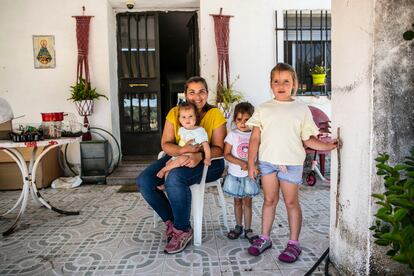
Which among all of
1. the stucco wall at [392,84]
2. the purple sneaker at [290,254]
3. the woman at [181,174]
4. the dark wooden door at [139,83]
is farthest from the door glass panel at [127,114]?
the stucco wall at [392,84]

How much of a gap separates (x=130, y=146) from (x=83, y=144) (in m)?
0.90

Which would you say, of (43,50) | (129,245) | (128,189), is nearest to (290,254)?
(129,245)

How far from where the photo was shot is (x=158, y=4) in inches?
189

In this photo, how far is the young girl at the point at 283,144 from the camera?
6.48 ft

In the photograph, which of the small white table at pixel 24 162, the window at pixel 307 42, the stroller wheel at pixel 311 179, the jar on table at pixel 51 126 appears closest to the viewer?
the small white table at pixel 24 162

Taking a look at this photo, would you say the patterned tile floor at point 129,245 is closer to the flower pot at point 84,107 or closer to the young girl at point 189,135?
the young girl at point 189,135

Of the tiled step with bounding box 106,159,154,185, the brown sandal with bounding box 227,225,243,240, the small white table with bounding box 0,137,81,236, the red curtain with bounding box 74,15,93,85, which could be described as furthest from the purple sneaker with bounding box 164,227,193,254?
the red curtain with bounding box 74,15,93,85

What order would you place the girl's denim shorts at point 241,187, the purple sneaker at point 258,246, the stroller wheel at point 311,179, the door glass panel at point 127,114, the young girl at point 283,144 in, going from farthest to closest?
the door glass panel at point 127,114 → the stroller wheel at point 311,179 → the girl's denim shorts at point 241,187 → the purple sneaker at point 258,246 → the young girl at point 283,144

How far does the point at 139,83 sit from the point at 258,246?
3586mm

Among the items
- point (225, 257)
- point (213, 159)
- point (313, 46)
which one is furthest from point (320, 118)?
point (225, 257)

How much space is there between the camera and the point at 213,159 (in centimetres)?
243

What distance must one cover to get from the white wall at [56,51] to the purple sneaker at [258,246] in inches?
127

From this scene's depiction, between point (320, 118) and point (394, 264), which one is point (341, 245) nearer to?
point (394, 264)

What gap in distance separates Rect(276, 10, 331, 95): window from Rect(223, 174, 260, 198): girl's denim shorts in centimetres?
303
